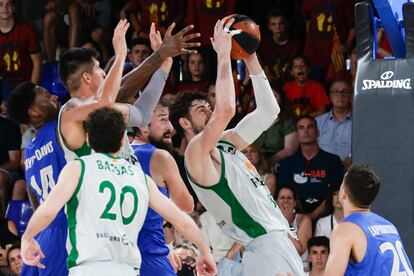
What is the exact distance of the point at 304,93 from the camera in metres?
11.3

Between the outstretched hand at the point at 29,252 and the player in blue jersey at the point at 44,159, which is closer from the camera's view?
the outstretched hand at the point at 29,252

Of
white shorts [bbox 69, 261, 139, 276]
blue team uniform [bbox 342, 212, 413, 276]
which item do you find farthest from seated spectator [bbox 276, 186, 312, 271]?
white shorts [bbox 69, 261, 139, 276]

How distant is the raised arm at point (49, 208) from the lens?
5398mm

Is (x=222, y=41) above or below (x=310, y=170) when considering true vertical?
above

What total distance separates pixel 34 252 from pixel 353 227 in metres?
1.81

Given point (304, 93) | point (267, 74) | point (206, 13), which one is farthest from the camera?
point (206, 13)

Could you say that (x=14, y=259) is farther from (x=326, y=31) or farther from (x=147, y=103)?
(x=326, y=31)

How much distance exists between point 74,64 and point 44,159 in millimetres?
630

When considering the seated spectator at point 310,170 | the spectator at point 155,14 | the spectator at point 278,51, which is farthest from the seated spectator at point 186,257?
the spectator at point 155,14

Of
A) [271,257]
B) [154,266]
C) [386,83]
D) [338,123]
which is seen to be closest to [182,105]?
[154,266]

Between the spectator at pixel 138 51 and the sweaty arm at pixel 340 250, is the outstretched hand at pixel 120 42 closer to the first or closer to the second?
the sweaty arm at pixel 340 250

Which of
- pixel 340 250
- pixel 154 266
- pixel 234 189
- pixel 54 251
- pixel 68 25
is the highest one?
pixel 68 25

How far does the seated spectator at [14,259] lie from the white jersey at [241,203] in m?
3.92

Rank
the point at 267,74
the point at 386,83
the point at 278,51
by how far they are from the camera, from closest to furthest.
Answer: the point at 386,83 → the point at 267,74 → the point at 278,51
